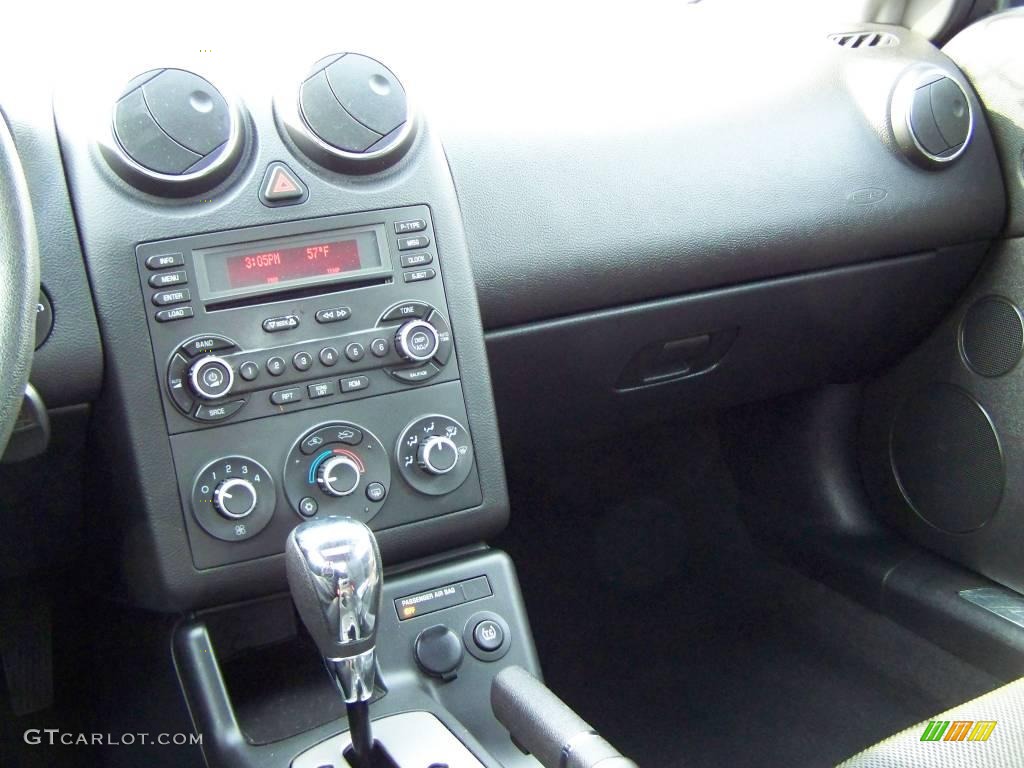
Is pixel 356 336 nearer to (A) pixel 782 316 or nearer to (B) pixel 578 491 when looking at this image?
(A) pixel 782 316

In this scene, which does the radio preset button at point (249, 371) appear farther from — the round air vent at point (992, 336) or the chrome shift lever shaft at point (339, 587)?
the round air vent at point (992, 336)

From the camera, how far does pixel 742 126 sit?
135cm

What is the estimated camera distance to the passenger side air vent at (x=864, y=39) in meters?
1.53

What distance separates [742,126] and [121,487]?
0.87 m

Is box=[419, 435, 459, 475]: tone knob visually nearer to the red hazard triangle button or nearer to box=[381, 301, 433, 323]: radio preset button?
box=[381, 301, 433, 323]: radio preset button

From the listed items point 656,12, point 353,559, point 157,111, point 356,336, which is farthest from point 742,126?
point 353,559

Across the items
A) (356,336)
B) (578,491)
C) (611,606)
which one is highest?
(356,336)

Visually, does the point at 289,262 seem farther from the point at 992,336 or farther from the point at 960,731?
the point at 992,336

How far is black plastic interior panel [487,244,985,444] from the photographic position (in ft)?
4.42

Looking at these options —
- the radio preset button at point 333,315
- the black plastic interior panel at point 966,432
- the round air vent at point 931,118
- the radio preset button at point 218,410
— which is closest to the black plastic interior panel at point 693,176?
the round air vent at point 931,118

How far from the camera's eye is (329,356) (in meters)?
0.99

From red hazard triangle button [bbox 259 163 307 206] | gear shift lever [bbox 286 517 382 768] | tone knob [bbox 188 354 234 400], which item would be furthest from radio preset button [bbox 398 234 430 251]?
gear shift lever [bbox 286 517 382 768]

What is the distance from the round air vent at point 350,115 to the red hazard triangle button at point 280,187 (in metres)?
0.03

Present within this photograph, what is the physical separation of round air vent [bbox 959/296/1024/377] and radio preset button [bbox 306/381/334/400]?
1.01 metres
